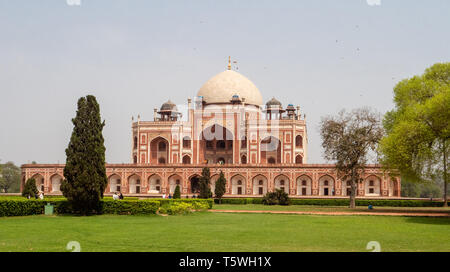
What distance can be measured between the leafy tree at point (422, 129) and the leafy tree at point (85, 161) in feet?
45.0

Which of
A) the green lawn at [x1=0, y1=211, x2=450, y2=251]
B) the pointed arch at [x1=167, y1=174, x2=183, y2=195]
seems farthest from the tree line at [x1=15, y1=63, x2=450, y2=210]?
the pointed arch at [x1=167, y1=174, x2=183, y2=195]

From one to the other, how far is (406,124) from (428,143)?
1.53 m

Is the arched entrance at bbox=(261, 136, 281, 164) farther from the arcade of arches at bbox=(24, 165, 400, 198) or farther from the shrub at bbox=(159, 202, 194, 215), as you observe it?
the shrub at bbox=(159, 202, 194, 215)

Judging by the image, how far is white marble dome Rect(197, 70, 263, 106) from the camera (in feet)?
195

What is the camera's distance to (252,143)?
177 ft

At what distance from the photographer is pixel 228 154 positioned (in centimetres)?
5766

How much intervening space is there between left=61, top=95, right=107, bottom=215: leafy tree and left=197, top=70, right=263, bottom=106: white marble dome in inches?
1429

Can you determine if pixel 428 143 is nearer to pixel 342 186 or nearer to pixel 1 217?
pixel 1 217

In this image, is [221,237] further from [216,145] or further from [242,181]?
[216,145]

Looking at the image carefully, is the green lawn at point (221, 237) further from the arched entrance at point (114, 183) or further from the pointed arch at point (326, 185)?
the arched entrance at point (114, 183)

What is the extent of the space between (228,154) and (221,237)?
43.7 meters

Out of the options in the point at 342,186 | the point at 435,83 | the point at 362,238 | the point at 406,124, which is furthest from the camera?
the point at 342,186

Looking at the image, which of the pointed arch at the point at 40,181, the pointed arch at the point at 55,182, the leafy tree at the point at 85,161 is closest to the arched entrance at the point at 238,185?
the pointed arch at the point at 55,182
